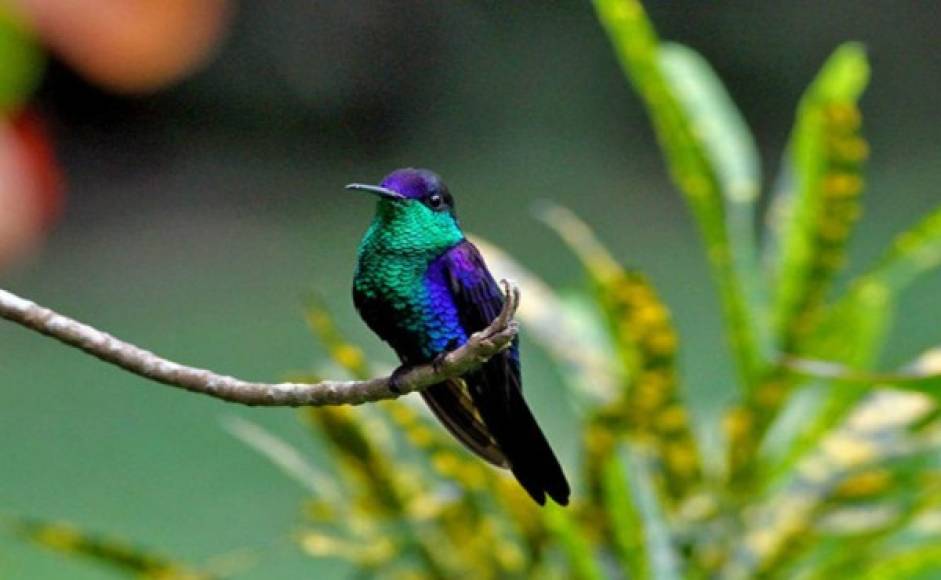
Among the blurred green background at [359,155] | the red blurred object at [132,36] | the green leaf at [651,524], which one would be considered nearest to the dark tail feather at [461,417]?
the green leaf at [651,524]

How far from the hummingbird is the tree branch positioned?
1 cm

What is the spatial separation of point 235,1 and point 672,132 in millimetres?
2971

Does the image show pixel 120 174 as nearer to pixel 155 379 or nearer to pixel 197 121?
pixel 197 121

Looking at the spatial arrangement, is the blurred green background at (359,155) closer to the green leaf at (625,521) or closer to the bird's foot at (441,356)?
the green leaf at (625,521)

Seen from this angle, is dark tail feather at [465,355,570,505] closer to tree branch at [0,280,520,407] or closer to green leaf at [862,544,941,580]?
tree branch at [0,280,520,407]

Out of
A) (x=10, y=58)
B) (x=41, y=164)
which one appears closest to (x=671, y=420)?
(x=10, y=58)

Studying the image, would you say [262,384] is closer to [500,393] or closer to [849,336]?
[500,393]

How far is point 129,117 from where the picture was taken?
148 inches

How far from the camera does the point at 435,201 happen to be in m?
0.43

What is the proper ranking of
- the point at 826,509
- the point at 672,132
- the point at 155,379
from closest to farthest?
the point at 155,379, the point at 672,132, the point at 826,509

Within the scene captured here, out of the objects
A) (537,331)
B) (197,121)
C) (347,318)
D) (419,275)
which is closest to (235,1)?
(197,121)

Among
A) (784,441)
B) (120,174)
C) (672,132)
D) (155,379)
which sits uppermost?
(120,174)

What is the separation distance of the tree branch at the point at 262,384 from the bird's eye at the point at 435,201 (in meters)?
0.03

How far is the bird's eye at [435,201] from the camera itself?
1.41 ft
